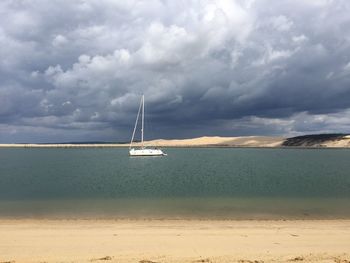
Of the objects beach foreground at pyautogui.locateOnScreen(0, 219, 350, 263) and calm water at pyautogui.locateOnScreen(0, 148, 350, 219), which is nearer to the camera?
beach foreground at pyautogui.locateOnScreen(0, 219, 350, 263)

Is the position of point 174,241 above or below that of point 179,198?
above

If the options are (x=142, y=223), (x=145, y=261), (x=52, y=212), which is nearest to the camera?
(x=145, y=261)

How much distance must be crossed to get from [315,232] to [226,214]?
26.3ft

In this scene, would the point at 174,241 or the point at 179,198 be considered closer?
the point at 174,241

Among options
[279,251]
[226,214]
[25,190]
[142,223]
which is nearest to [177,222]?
[142,223]

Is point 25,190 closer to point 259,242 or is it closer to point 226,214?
point 226,214

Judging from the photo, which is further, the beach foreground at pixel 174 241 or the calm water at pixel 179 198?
the calm water at pixel 179 198

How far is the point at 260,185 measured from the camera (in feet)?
145

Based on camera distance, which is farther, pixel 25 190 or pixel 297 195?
pixel 25 190

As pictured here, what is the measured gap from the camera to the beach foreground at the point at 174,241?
14.1 metres

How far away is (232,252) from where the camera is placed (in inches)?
584

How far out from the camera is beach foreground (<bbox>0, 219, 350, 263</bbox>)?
46.1 feet

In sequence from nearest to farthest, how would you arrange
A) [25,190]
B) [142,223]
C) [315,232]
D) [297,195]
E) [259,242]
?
[259,242] < [315,232] < [142,223] < [297,195] < [25,190]

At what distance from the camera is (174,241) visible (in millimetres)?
16641
